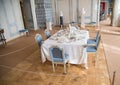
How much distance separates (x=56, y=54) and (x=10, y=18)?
4559mm

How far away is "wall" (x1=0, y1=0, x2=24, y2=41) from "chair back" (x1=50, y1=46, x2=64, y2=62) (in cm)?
408

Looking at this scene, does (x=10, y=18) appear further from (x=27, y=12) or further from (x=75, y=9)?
(x=75, y=9)

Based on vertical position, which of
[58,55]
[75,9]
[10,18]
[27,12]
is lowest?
[58,55]

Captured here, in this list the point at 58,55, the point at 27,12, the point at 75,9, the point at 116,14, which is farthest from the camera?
the point at 75,9

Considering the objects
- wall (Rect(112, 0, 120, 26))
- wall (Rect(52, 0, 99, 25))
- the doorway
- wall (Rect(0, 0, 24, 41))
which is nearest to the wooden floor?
wall (Rect(0, 0, 24, 41))

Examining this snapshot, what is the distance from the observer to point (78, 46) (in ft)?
10.1

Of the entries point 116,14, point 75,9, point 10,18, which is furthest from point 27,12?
point 116,14

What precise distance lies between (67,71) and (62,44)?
0.77m

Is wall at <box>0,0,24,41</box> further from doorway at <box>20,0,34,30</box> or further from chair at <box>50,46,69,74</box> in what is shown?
chair at <box>50,46,69,74</box>

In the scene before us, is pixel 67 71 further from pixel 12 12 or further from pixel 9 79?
pixel 12 12

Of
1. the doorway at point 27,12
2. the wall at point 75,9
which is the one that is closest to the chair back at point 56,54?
the doorway at point 27,12

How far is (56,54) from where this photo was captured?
305 cm

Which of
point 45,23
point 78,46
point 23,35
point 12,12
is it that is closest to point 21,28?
point 23,35

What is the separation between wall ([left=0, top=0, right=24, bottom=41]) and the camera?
5.95 metres
